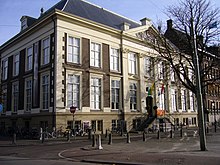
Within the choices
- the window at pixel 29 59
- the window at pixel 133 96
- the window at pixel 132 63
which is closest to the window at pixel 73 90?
the window at pixel 29 59

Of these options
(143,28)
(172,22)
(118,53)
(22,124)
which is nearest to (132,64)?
(118,53)

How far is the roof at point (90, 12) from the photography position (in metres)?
34.5

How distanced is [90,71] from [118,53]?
6504 millimetres

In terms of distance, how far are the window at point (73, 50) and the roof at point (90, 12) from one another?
3.82m

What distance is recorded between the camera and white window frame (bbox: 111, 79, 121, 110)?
118ft

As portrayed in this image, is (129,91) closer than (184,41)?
No

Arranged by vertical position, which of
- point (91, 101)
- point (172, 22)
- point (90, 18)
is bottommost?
point (91, 101)

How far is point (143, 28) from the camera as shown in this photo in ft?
137

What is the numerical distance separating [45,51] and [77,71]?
190 inches

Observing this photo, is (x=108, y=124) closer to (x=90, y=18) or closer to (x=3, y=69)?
(x=90, y=18)

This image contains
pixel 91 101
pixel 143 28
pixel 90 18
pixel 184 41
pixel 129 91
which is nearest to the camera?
pixel 184 41

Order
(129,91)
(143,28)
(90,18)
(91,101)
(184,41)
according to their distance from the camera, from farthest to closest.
Answer: 1. (143,28)
2. (129,91)
3. (90,18)
4. (91,101)
5. (184,41)

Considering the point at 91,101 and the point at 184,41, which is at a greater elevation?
the point at 184,41

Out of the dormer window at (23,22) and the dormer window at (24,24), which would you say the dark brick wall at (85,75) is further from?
the dormer window at (24,24)
